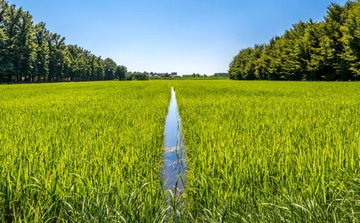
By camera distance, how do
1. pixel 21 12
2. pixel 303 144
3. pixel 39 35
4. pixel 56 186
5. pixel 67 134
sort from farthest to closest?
pixel 39 35
pixel 21 12
pixel 67 134
pixel 303 144
pixel 56 186

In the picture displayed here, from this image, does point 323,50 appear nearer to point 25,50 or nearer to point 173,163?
point 173,163

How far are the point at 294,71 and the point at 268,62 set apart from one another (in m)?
13.0

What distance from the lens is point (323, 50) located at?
37.9 m

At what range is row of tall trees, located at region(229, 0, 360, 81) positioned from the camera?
32.1 m

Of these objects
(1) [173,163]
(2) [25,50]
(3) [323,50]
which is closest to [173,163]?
(1) [173,163]

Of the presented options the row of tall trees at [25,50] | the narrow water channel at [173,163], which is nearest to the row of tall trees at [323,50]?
the narrow water channel at [173,163]

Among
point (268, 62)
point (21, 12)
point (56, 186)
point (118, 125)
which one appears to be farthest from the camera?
point (268, 62)

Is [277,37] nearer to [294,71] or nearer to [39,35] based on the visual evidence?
[294,71]

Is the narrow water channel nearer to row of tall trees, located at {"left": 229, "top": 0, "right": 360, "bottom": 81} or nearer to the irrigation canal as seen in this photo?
the irrigation canal

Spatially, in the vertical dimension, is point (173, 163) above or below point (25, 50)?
below

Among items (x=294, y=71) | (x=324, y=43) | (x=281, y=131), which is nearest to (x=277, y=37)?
(x=294, y=71)

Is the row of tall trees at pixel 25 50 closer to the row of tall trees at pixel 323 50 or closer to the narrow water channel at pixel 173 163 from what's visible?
the row of tall trees at pixel 323 50

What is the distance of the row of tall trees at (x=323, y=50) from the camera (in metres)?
32.1

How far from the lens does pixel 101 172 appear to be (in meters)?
2.66
